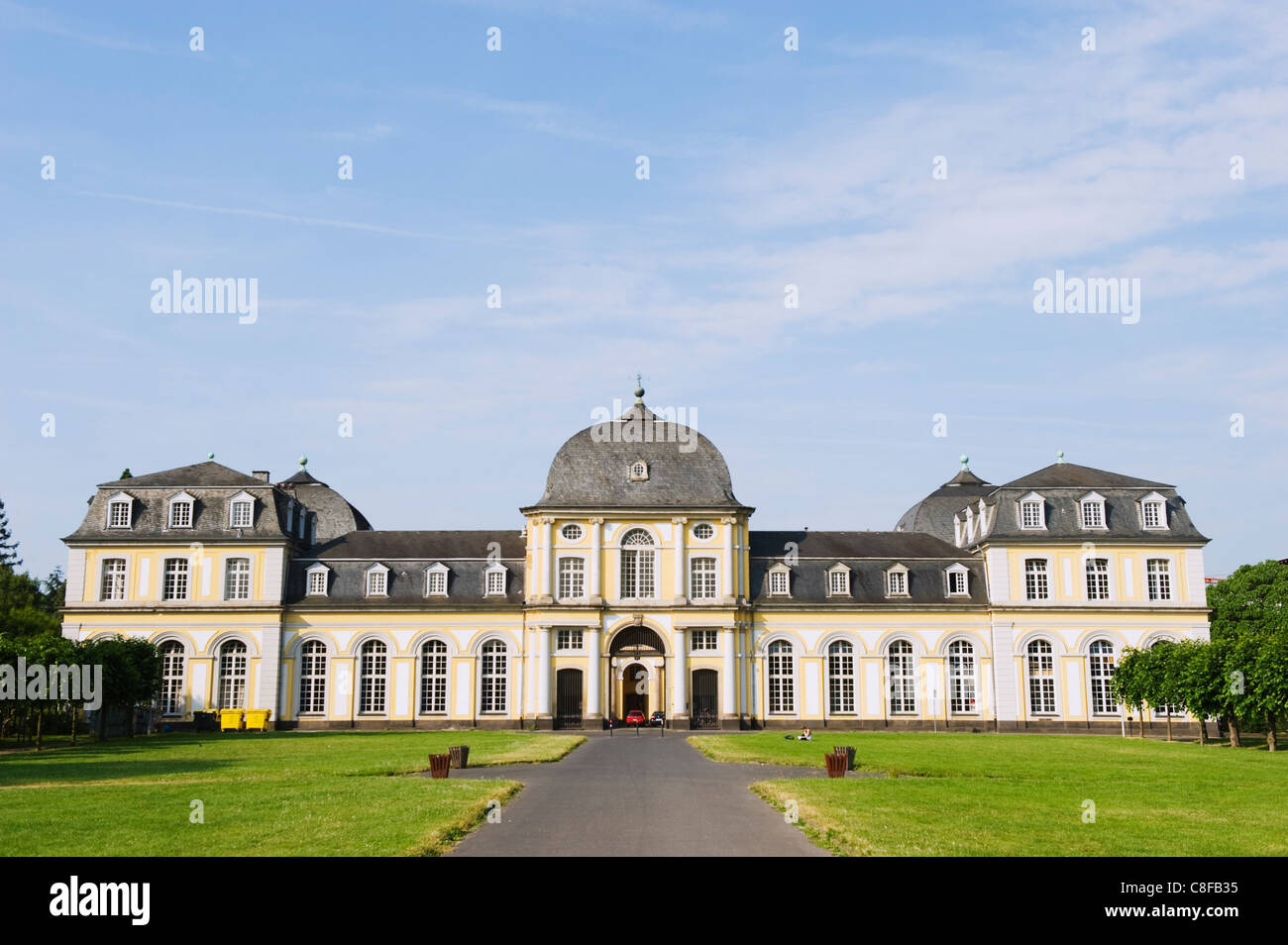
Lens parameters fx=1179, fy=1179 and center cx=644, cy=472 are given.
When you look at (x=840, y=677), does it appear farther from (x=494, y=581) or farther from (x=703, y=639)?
(x=494, y=581)

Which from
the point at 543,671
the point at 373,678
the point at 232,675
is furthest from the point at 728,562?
the point at 232,675

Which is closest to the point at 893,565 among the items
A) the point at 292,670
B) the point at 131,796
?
the point at 292,670

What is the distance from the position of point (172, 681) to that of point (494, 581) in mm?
16834

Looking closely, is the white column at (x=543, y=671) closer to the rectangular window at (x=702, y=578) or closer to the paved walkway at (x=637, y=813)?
the rectangular window at (x=702, y=578)

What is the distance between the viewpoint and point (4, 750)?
1629 inches

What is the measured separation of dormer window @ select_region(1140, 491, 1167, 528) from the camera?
60.6m

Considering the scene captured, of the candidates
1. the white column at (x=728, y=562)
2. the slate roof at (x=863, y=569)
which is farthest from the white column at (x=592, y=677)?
the slate roof at (x=863, y=569)

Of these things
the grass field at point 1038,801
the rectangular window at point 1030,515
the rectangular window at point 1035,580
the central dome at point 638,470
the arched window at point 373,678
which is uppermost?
the central dome at point 638,470

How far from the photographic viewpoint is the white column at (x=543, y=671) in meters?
58.9

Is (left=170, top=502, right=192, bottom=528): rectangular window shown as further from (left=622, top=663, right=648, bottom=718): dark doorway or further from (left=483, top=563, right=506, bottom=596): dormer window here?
(left=622, top=663, right=648, bottom=718): dark doorway

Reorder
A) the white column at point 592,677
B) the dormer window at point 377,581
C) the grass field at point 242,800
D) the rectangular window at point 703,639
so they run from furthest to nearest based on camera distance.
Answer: the dormer window at point 377,581
the rectangular window at point 703,639
the white column at point 592,677
the grass field at point 242,800

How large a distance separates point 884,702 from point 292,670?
99.3ft

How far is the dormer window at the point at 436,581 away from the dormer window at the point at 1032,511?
30.2 meters

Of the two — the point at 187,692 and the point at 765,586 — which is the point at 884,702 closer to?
the point at 765,586
